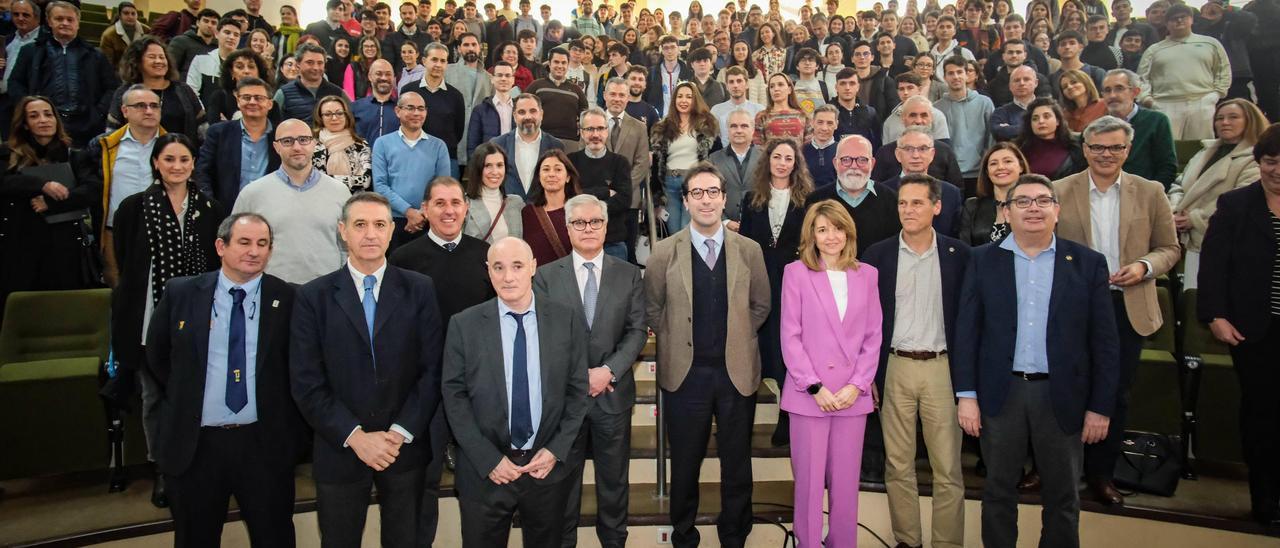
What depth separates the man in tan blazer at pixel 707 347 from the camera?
3291 mm

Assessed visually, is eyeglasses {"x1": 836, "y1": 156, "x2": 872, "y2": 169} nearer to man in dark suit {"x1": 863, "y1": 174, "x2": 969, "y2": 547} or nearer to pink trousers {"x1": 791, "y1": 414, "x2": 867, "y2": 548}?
man in dark suit {"x1": 863, "y1": 174, "x2": 969, "y2": 547}

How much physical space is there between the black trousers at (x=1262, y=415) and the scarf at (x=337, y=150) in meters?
4.76

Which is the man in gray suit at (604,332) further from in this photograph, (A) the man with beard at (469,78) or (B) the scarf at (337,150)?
(A) the man with beard at (469,78)

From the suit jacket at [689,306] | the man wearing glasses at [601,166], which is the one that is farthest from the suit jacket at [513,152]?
the suit jacket at [689,306]

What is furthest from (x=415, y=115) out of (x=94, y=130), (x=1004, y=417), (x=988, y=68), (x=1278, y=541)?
(x=988, y=68)

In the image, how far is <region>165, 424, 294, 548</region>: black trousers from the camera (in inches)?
107

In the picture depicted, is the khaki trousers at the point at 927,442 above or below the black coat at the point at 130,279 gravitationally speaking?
below

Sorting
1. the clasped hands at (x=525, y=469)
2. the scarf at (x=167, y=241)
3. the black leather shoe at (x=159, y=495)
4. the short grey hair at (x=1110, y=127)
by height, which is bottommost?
the black leather shoe at (x=159, y=495)

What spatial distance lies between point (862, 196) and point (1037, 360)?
1.22m

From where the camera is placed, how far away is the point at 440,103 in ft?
19.4

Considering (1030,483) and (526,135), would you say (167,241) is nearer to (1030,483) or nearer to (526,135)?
(526,135)

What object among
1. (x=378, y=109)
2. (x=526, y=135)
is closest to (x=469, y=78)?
(x=378, y=109)

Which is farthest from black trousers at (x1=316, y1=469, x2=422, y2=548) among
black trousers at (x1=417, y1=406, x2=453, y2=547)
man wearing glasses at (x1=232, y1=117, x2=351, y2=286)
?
man wearing glasses at (x1=232, y1=117, x2=351, y2=286)

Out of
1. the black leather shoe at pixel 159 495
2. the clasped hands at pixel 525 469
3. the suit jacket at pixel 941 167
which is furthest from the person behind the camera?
the suit jacket at pixel 941 167
